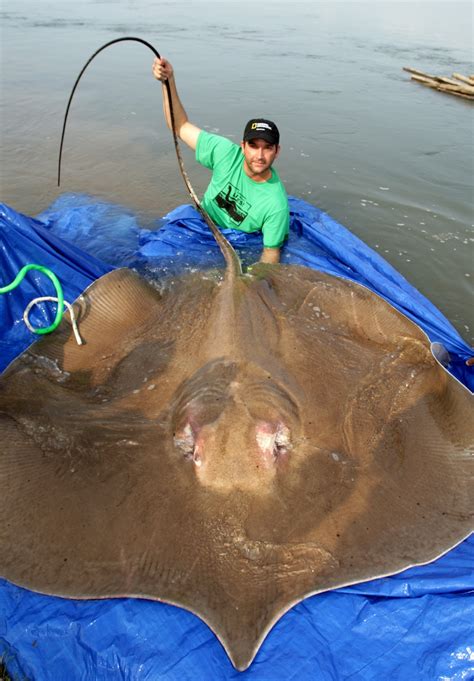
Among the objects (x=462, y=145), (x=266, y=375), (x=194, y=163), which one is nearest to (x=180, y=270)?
(x=266, y=375)

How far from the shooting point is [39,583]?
1.90 meters

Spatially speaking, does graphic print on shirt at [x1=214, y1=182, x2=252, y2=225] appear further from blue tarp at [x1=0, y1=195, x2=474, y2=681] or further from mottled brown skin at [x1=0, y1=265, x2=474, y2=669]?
blue tarp at [x1=0, y1=195, x2=474, y2=681]

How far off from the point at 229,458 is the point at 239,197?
3.42 metres

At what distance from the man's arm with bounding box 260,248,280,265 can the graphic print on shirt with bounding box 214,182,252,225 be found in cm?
50

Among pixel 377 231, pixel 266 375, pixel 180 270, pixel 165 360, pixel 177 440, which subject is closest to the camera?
pixel 177 440

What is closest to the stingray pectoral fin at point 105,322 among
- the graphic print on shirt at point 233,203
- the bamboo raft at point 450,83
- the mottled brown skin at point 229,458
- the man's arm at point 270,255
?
the mottled brown skin at point 229,458

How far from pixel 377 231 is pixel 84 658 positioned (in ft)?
19.4

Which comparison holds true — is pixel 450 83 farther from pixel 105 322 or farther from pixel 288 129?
pixel 105 322

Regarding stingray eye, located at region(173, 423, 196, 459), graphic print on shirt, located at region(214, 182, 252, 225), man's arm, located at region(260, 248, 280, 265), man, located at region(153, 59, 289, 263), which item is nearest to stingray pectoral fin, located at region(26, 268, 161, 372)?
stingray eye, located at region(173, 423, 196, 459)

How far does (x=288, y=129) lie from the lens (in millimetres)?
10469

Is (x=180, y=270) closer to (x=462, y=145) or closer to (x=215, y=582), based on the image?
(x=215, y=582)

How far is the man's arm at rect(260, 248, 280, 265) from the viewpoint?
475 cm

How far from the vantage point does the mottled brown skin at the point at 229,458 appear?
1.91m

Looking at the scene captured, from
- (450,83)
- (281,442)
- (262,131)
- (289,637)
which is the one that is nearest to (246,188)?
(262,131)
